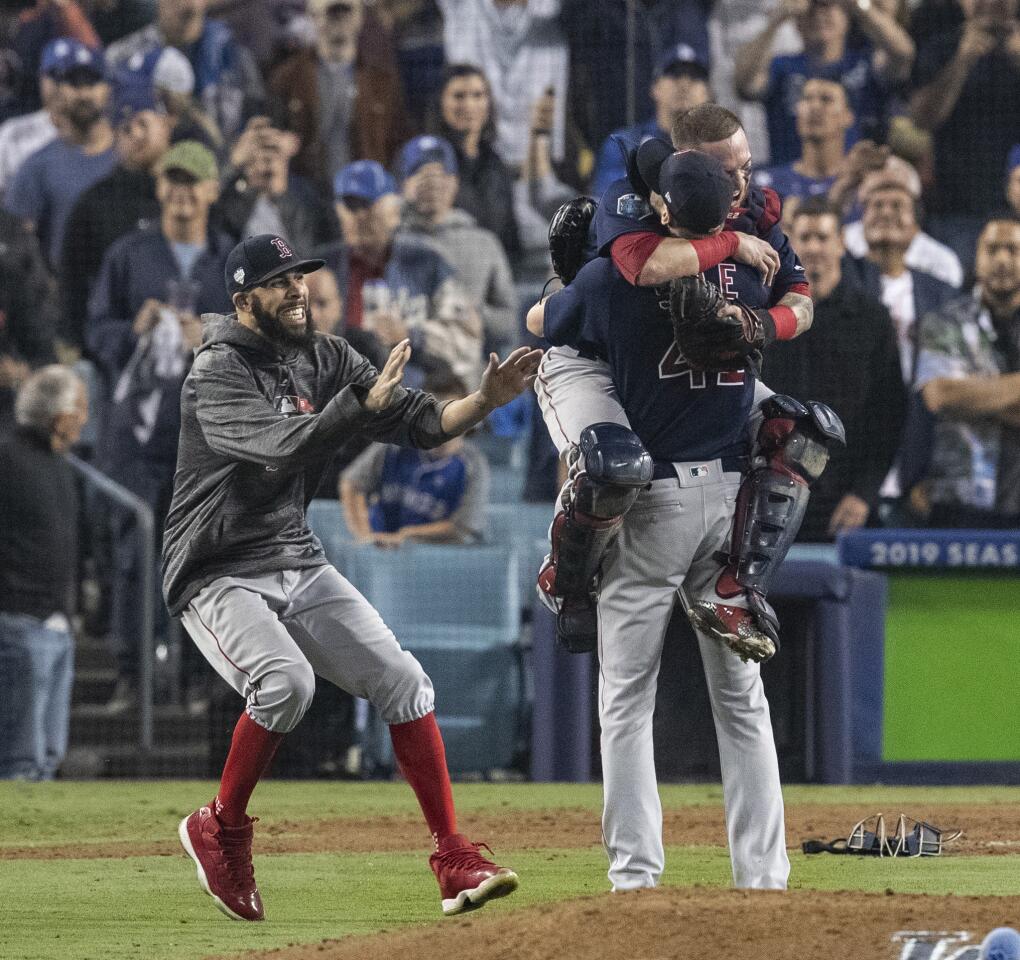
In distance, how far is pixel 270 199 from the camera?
11.6 metres

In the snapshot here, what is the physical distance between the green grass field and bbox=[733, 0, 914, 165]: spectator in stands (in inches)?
188

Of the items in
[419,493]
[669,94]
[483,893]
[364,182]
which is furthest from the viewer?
[669,94]

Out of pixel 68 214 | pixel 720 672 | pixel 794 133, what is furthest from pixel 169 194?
pixel 720 672

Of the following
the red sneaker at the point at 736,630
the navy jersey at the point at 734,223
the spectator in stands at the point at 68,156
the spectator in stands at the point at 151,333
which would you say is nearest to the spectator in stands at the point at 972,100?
the spectator in stands at the point at 151,333

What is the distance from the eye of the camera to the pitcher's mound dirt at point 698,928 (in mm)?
3781

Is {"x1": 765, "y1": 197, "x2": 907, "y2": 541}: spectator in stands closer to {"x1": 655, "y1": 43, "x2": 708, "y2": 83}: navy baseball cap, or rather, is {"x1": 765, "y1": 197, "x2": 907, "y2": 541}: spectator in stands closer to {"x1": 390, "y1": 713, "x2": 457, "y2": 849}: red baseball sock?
{"x1": 655, "y1": 43, "x2": 708, "y2": 83}: navy baseball cap

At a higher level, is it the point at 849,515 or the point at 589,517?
the point at 589,517

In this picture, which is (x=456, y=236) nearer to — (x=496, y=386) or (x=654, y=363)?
(x=496, y=386)

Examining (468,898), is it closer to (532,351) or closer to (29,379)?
(532,351)

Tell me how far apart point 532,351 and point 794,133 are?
23.2ft

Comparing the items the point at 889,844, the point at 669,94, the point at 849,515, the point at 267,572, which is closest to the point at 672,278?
the point at 267,572

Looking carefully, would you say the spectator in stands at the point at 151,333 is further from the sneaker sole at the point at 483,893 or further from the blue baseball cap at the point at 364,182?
the sneaker sole at the point at 483,893

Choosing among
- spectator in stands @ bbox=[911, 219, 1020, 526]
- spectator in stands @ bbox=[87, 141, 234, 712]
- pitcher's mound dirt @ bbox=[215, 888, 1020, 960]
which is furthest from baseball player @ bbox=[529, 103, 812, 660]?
spectator in stands @ bbox=[87, 141, 234, 712]

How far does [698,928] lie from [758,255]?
1890 millimetres
